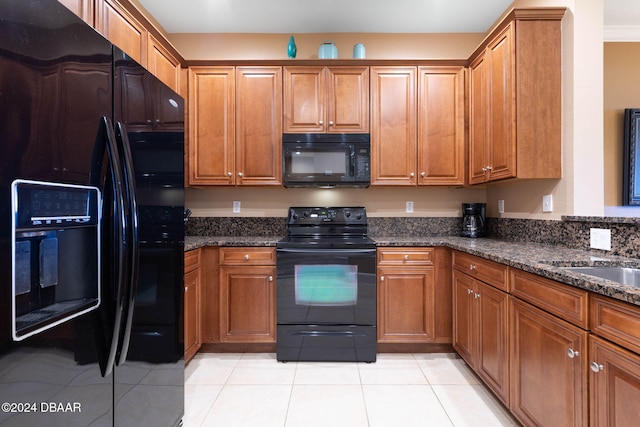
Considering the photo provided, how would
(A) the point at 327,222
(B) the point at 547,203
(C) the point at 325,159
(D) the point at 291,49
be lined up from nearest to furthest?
1. (B) the point at 547,203
2. (C) the point at 325,159
3. (D) the point at 291,49
4. (A) the point at 327,222

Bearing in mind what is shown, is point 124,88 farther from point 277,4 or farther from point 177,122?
point 277,4

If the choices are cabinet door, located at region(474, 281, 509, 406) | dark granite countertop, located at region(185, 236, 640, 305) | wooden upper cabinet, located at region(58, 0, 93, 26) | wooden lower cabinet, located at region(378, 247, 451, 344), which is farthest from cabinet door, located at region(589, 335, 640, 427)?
wooden upper cabinet, located at region(58, 0, 93, 26)

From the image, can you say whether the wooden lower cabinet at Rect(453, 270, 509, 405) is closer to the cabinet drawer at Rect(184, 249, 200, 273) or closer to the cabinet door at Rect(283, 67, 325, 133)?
the cabinet door at Rect(283, 67, 325, 133)

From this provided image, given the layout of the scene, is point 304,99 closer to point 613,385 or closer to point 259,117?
point 259,117

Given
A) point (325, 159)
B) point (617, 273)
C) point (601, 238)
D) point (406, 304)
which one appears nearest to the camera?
point (617, 273)


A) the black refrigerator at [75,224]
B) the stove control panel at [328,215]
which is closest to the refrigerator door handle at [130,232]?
the black refrigerator at [75,224]

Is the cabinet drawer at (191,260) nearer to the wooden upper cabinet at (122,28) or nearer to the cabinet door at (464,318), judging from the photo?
the wooden upper cabinet at (122,28)

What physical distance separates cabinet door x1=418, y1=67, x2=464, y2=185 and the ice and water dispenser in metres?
2.45

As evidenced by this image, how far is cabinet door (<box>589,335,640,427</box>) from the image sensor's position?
3.17ft

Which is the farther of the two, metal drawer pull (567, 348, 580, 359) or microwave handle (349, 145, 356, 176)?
microwave handle (349, 145, 356, 176)

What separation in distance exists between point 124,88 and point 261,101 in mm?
1737

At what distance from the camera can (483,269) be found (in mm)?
1959

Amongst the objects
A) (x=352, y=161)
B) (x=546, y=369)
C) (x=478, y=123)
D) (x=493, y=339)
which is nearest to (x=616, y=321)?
(x=546, y=369)

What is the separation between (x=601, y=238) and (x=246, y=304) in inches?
91.5
